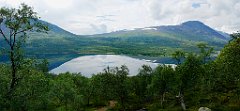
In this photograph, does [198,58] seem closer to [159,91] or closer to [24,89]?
Answer: [159,91]

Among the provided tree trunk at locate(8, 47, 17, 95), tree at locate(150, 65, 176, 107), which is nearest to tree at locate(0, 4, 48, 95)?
tree trunk at locate(8, 47, 17, 95)

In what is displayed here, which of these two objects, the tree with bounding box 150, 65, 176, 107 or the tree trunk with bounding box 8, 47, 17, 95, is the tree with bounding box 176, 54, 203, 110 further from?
the tree trunk with bounding box 8, 47, 17, 95

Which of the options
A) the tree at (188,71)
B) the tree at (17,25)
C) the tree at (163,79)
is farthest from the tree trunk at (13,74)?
→ the tree at (163,79)

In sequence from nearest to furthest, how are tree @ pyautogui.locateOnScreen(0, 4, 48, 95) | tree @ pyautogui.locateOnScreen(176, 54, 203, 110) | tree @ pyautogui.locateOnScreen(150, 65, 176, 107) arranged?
tree @ pyautogui.locateOnScreen(0, 4, 48, 95)
tree @ pyautogui.locateOnScreen(176, 54, 203, 110)
tree @ pyautogui.locateOnScreen(150, 65, 176, 107)

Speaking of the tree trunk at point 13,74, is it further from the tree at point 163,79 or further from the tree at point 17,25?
the tree at point 163,79

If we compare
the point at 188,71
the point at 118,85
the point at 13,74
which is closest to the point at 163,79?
the point at 188,71

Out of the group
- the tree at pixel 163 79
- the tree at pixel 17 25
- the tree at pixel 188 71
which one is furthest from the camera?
the tree at pixel 163 79

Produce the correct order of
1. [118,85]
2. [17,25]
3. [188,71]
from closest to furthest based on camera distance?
[17,25] < [188,71] < [118,85]

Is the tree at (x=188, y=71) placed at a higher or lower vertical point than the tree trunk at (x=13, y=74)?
lower

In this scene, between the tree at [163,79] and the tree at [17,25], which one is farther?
the tree at [163,79]

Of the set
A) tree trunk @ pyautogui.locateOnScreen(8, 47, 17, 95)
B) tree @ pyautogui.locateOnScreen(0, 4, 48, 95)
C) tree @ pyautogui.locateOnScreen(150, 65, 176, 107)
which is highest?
tree @ pyautogui.locateOnScreen(0, 4, 48, 95)

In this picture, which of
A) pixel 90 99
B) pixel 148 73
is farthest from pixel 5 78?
pixel 90 99

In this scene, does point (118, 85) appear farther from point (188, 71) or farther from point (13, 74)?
point (13, 74)

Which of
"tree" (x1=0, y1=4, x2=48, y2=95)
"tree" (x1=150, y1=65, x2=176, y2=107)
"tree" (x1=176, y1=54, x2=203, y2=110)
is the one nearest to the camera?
"tree" (x1=0, y1=4, x2=48, y2=95)
